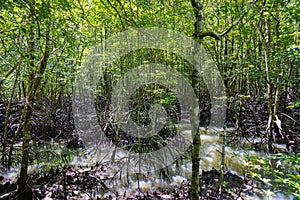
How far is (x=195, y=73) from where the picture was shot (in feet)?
7.40

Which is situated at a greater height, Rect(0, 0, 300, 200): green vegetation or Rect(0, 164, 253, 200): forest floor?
Rect(0, 0, 300, 200): green vegetation

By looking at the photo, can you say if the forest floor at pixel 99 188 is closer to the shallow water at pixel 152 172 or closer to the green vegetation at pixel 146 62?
the shallow water at pixel 152 172

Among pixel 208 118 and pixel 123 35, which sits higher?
pixel 123 35

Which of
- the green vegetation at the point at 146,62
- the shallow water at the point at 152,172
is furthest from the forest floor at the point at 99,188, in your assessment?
the green vegetation at the point at 146,62

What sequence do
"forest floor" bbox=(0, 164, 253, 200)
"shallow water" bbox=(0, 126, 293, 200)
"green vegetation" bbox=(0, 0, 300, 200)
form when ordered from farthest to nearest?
"shallow water" bbox=(0, 126, 293, 200), "forest floor" bbox=(0, 164, 253, 200), "green vegetation" bbox=(0, 0, 300, 200)

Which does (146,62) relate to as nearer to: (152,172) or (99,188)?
(152,172)

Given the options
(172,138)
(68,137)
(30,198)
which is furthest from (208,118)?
(30,198)

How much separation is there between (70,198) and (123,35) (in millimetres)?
3666

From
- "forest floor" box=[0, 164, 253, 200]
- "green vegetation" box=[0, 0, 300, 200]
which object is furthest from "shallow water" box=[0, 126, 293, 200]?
"green vegetation" box=[0, 0, 300, 200]

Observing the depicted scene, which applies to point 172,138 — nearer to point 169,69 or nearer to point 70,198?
point 169,69

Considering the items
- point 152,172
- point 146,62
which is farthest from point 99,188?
point 146,62

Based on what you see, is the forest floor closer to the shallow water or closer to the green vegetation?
the shallow water

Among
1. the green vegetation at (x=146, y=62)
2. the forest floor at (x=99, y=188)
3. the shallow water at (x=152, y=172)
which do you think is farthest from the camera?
A: the shallow water at (x=152, y=172)

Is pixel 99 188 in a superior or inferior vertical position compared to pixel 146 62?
inferior
